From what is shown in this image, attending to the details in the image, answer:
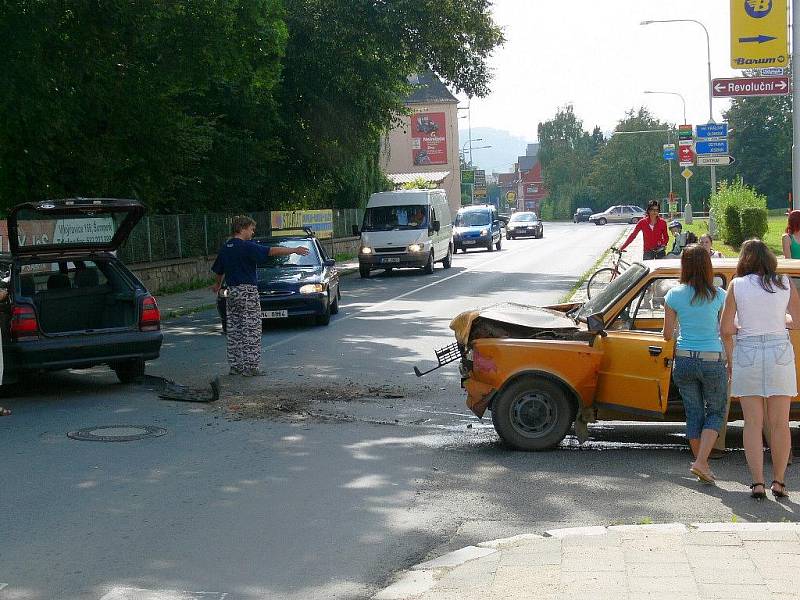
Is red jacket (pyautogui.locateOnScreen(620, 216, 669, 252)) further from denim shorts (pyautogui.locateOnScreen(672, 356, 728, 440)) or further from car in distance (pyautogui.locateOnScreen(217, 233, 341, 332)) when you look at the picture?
denim shorts (pyautogui.locateOnScreen(672, 356, 728, 440))

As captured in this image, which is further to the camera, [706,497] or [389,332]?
[389,332]

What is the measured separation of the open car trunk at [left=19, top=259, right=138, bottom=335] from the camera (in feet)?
40.5

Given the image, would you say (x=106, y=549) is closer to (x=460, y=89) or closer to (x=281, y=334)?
(x=281, y=334)

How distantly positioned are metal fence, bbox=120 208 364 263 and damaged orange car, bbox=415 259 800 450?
67.3 feet

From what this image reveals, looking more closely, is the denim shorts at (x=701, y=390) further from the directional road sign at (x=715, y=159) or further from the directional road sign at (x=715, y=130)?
the directional road sign at (x=715, y=130)

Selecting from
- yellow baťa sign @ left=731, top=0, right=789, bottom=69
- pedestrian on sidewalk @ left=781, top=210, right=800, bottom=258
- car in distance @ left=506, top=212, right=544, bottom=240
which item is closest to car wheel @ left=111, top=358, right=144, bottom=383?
pedestrian on sidewalk @ left=781, top=210, right=800, bottom=258

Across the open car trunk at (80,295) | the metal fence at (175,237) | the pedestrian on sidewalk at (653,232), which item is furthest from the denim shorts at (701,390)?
the metal fence at (175,237)

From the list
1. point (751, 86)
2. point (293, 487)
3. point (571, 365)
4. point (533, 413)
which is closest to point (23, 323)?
point (293, 487)

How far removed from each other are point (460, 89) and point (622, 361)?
31411mm

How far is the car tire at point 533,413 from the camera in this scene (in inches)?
338

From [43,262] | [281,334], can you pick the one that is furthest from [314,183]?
[43,262]

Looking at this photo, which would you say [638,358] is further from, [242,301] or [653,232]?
[653,232]

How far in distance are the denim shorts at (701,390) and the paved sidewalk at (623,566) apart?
61.4 inches

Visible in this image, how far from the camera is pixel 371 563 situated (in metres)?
5.81
